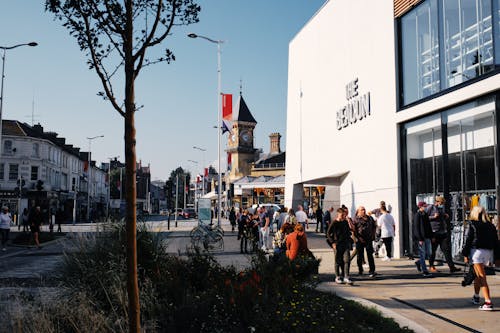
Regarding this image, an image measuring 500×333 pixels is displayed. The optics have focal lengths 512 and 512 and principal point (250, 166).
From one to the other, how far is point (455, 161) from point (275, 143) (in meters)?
106

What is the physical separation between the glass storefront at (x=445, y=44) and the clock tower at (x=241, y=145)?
325 ft

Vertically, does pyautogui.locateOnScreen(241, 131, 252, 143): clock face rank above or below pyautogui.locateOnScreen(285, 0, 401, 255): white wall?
above

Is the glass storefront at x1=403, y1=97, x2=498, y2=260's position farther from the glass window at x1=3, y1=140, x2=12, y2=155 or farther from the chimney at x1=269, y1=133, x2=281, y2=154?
the chimney at x1=269, y1=133, x2=281, y2=154

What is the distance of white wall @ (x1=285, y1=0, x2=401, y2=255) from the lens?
17.7 metres

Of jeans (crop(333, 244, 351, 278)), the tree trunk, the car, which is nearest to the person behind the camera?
the tree trunk

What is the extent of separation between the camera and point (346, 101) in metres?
22.3

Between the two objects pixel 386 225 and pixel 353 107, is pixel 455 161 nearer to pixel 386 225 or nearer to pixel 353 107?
pixel 386 225

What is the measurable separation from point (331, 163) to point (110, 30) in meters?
21.0

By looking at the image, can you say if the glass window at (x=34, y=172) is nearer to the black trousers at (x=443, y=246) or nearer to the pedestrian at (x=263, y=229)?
the pedestrian at (x=263, y=229)

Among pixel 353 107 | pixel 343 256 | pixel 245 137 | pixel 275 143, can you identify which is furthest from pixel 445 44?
pixel 275 143

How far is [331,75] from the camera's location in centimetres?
2455

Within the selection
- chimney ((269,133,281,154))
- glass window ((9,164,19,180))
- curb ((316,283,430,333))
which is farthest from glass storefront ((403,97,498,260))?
chimney ((269,133,281,154))

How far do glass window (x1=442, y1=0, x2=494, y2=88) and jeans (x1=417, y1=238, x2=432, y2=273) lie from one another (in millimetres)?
4367

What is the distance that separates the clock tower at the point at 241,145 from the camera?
116 meters
